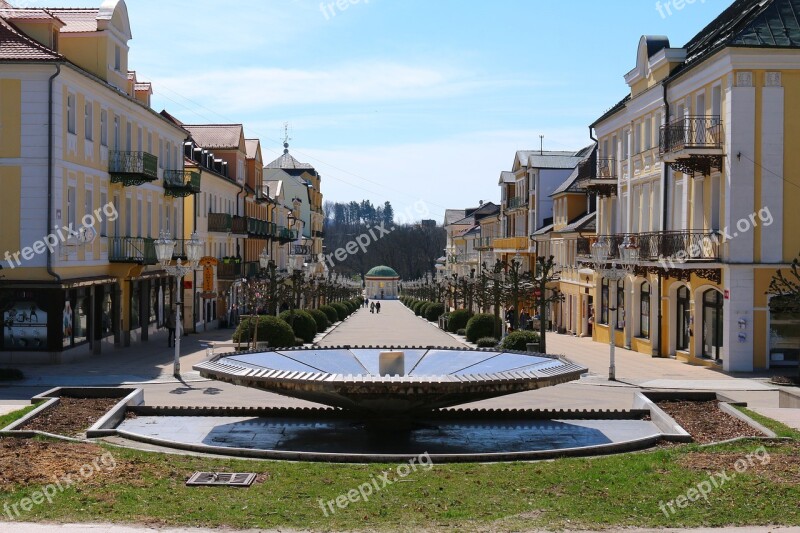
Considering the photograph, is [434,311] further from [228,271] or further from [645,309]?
[645,309]

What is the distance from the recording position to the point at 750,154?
1212 inches

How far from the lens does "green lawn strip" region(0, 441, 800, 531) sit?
11.3 meters

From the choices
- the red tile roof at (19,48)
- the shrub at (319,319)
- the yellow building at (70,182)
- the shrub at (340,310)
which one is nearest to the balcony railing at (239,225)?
the shrub at (319,319)

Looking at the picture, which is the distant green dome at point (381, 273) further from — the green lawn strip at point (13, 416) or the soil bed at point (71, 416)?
the green lawn strip at point (13, 416)

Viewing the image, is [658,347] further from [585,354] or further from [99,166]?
[99,166]

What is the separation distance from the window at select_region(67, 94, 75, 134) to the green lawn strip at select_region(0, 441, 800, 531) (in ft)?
65.3

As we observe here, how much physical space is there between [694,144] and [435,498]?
23.1 meters

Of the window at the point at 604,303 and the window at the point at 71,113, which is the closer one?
the window at the point at 71,113

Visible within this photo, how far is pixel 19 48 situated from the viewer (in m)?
30.4

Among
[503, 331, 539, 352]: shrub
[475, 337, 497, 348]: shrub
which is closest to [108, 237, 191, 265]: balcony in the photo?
[475, 337, 497, 348]: shrub

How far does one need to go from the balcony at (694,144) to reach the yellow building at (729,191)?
1.7 inches

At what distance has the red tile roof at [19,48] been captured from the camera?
2966 centimetres

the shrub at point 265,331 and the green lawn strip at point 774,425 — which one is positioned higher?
the shrub at point 265,331

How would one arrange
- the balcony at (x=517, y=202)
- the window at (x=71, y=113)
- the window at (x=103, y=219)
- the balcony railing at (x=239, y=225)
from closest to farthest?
the window at (x=71, y=113) < the window at (x=103, y=219) < the balcony railing at (x=239, y=225) < the balcony at (x=517, y=202)
